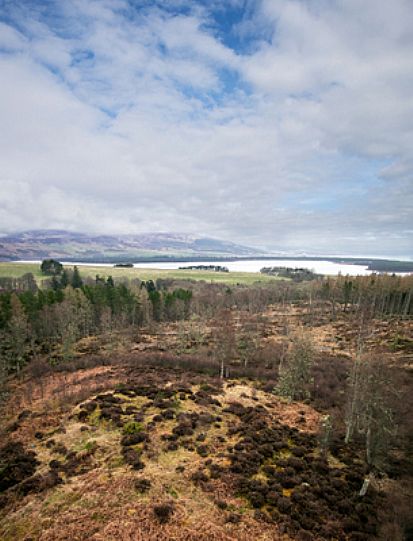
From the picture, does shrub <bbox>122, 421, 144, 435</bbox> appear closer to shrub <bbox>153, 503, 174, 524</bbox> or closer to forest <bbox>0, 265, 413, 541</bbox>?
forest <bbox>0, 265, 413, 541</bbox>

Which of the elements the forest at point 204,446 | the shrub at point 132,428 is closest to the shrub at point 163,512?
the forest at point 204,446

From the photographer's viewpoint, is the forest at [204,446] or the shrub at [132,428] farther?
the shrub at [132,428]

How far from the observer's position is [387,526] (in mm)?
15406

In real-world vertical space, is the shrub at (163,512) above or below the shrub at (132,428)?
above

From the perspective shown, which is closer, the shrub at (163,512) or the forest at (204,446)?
the shrub at (163,512)

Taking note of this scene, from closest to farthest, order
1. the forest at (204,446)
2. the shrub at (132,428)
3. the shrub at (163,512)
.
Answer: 1. the shrub at (163,512)
2. the forest at (204,446)
3. the shrub at (132,428)

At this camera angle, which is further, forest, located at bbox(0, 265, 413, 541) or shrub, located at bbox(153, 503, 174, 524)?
forest, located at bbox(0, 265, 413, 541)

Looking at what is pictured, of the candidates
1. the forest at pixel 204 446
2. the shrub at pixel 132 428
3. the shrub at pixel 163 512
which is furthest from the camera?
the shrub at pixel 132 428

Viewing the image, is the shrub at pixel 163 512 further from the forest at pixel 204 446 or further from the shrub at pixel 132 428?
the shrub at pixel 132 428

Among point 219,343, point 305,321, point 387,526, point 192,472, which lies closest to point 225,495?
point 192,472

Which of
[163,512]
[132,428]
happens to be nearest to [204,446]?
[132,428]

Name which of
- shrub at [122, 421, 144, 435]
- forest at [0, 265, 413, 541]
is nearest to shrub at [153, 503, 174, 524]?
forest at [0, 265, 413, 541]

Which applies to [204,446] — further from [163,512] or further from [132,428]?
[163,512]

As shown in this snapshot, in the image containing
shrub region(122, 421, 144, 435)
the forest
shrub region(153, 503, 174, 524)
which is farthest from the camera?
shrub region(122, 421, 144, 435)
